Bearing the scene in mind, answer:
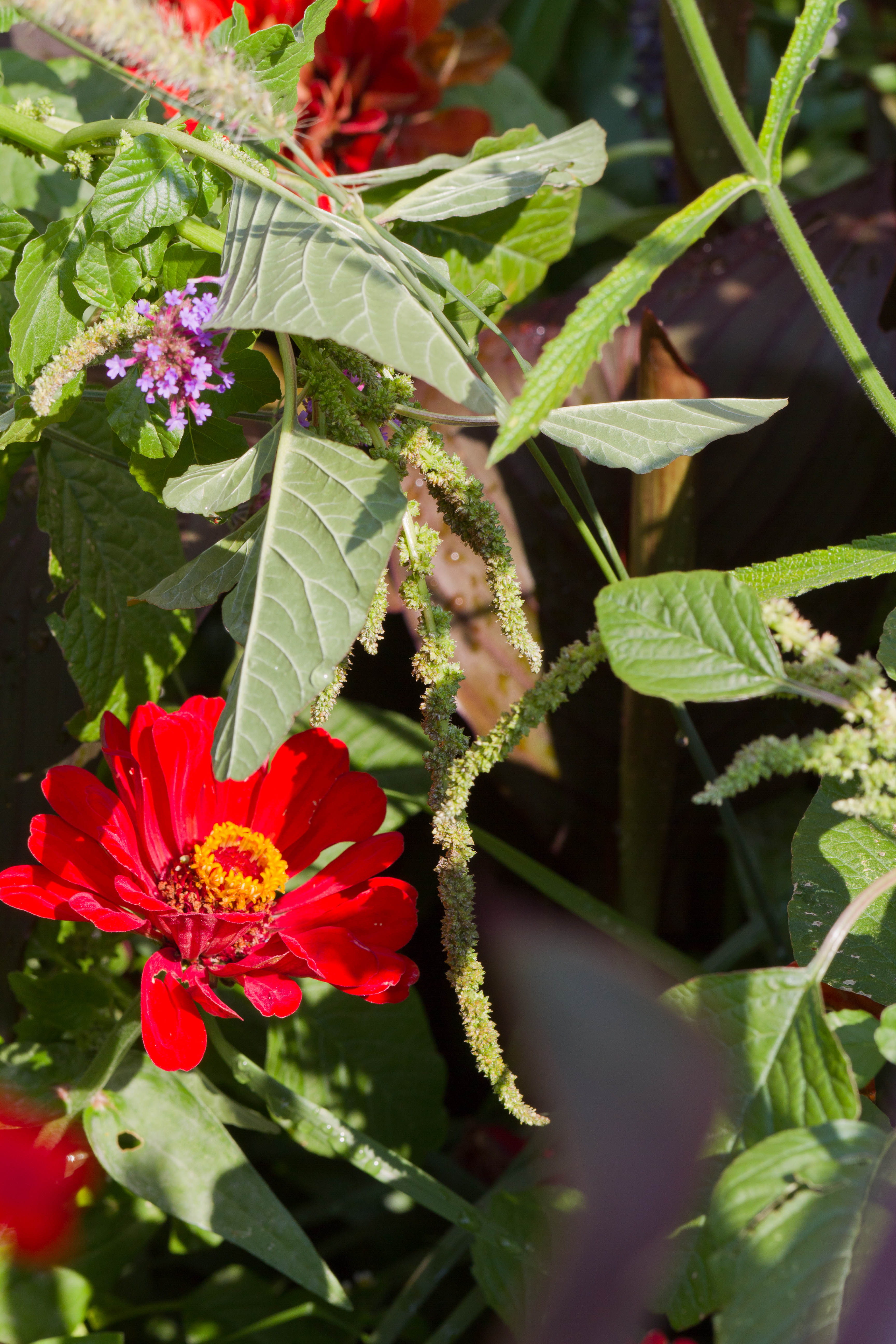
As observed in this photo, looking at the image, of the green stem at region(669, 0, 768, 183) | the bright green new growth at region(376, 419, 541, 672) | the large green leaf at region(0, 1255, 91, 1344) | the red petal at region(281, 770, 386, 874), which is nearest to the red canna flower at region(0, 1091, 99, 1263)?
the large green leaf at region(0, 1255, 91, 1344)

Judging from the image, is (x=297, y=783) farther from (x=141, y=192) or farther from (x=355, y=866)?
(x=141, y=192)

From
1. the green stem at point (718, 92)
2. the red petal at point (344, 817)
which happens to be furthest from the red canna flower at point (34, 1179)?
the green stem at point (718, 92)

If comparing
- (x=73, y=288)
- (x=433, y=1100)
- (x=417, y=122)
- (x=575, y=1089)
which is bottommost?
(x=433, y=1100)

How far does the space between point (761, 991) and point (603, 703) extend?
0.86ft

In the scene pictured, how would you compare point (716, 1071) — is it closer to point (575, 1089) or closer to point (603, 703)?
point (575, 1089)

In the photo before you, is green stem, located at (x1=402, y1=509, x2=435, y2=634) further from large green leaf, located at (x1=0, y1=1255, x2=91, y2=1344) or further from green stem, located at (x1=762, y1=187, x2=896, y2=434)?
large green leaf, located at (x1=0, y1=1255, x2=91, y2=1344)

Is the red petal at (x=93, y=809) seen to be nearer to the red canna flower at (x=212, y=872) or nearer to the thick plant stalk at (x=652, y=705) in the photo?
the red canna flower at (x=212, y=872)

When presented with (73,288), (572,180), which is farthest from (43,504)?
(572,180)

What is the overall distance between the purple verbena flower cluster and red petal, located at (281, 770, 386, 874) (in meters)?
0.11

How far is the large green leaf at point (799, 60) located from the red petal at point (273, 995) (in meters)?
0.24

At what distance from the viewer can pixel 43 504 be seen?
32cm

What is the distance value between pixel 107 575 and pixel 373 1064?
0.21 meters

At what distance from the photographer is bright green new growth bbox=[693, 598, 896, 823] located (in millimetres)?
190

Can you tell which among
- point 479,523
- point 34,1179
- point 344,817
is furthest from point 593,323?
point 34,1179
